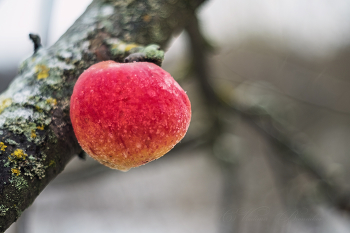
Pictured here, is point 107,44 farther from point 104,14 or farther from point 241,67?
point 241,67

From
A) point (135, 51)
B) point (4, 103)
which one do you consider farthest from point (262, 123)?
point (4, 103)

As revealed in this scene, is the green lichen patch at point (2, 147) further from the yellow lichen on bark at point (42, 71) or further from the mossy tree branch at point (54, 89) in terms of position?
the yellow lichen on bark at point (42, 71)

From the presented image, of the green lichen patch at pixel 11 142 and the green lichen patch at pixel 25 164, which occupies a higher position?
the green lichen patch at pixel 11 142

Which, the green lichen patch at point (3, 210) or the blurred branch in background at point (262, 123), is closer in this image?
the green lichen patch at point (3, 210)

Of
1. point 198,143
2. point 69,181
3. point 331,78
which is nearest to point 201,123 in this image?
point 198,143

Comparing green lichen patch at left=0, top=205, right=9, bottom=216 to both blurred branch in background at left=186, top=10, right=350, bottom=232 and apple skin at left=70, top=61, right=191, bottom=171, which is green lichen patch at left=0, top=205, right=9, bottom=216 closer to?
apple skin at left=70, top=61, right=191, bottom=171

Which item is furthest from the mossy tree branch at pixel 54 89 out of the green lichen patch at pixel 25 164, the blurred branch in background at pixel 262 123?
the blurred branch in background at pixel 262 123

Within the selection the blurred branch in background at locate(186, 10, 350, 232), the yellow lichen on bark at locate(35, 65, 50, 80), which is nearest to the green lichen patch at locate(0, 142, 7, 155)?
the yellow lichen on bark at locate(35, 65, 50, 80)
